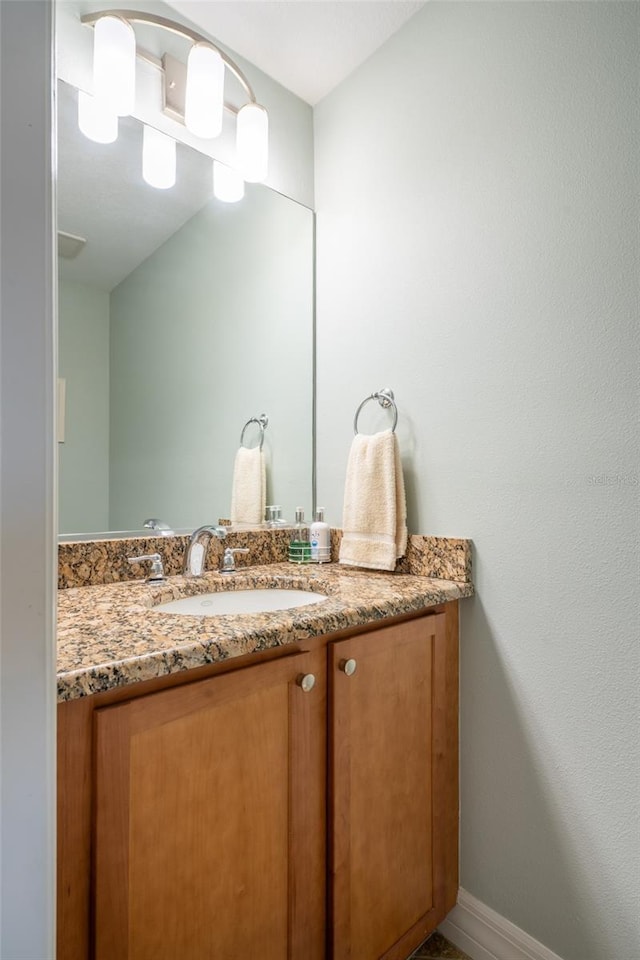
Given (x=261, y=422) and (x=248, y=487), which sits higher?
(x=261, y=422)

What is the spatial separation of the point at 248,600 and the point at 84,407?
633 millimetres

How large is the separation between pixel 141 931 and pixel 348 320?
1.50 meters

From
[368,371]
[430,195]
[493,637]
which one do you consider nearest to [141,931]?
[493,637]

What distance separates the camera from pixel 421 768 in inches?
45.1

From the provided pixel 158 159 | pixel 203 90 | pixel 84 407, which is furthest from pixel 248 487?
pixel 203 90

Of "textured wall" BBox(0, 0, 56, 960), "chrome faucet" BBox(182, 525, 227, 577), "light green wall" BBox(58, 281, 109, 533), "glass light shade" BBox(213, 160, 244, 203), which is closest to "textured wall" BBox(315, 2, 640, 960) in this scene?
"glass light shade" BBox(213, 160, 244, 203)

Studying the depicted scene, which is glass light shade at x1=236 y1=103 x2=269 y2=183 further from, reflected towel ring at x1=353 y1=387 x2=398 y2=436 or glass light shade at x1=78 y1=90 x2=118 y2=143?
reflected towel ring at x1=353 y1=387 x2=398 y2=436

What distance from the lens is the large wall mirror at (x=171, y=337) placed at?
123 centimetres

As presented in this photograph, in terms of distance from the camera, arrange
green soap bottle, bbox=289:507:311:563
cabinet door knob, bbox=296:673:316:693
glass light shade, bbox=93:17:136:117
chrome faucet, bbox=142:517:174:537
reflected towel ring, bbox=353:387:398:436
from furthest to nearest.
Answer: green soap bottle, bbox=289:507:311:563, reflected towel ring, bbox=353:387:398:436, chrome faucet, bbox=142:517:174:537, glass light shade, bbox=93:17:136:117, cabinet door knob, bbox=296:673:316:693

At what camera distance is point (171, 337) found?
140cm

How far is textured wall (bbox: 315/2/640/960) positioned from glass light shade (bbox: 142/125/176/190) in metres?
0.61

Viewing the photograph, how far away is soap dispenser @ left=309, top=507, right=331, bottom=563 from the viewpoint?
61.2 inches

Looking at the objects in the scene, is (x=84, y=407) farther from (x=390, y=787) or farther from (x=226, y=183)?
(x=390, y=787)

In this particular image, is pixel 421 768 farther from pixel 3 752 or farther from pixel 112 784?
pixel 3 752
